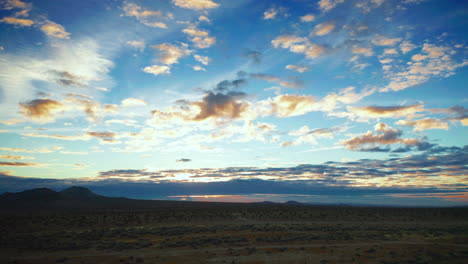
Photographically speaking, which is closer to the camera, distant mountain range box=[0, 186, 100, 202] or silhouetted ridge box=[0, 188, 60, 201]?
distant mountain range box=[0, 186, 100, 202]

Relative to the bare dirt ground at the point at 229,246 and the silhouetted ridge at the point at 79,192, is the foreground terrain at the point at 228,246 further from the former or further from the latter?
the silhouetted ridge at the point at 79,192

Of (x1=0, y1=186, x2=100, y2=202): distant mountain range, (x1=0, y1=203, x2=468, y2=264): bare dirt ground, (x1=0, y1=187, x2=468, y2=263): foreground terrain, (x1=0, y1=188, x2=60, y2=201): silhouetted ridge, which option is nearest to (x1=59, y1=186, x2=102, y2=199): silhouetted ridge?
(x1=0, y1=186, x2=100, y2=202): distant mountain range

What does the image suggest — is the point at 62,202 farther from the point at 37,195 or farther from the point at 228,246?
the point at 228,246

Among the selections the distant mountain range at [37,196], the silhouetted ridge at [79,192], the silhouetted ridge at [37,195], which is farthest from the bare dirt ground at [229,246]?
the silhouetted ridge at [79,192]

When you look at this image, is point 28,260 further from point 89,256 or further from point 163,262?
point 163,262

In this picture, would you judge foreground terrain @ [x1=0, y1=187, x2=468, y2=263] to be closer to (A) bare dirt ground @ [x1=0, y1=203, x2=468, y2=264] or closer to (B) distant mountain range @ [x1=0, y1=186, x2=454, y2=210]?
(A) bare dirt ground @ [x1=0, y1=203, x2=468, y2=264]

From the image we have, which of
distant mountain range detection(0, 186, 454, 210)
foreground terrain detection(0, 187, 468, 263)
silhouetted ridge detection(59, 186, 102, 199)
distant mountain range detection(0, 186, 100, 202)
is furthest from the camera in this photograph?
silhouetted ridge detection(59, 186, 102, 199)

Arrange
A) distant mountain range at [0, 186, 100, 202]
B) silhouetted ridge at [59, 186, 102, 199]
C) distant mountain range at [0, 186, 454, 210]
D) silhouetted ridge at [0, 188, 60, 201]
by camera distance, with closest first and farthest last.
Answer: distant mountain range at [0, 186, 454, 210] < distant mountain range at [0, 186, 100, 202] < silhouetted ridge at [0, 188, 60, 201] < silhouetted ridge at [59, 186, 102, 199]

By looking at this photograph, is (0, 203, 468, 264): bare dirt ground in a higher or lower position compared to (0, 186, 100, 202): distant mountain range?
higher

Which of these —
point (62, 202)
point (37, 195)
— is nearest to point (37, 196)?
point (37, 195)

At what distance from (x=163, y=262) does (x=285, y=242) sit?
1218 centimetres

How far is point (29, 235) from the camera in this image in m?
31.0

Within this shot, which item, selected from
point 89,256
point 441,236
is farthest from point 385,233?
point 89,256

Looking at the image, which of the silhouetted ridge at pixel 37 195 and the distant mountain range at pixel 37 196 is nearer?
the distant mountain range at pixel 37 196
